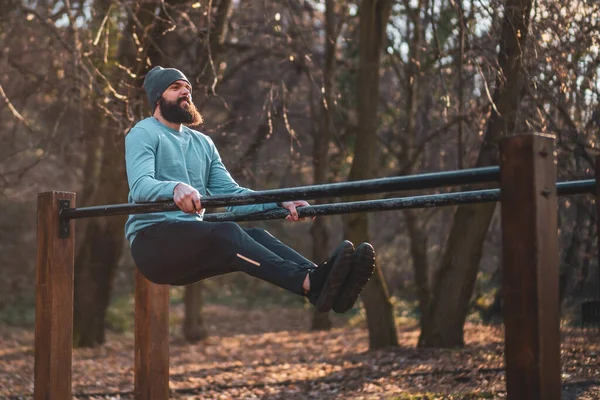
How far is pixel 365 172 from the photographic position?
9141 mm

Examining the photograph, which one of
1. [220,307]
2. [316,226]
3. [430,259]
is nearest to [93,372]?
[316,226]

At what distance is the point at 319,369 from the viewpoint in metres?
8.70

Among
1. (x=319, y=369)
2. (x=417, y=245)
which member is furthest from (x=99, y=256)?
(x=417, y=245)

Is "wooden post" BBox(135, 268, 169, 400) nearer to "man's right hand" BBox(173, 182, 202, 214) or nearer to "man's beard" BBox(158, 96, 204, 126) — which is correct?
"man's beard" BBox(158, 96, 204, 126)

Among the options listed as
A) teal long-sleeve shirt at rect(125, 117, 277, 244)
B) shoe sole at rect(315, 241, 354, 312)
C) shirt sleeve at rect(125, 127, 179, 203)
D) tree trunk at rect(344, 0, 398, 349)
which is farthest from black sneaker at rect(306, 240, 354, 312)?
tree trunk at rect(344, 0, 398, 349)

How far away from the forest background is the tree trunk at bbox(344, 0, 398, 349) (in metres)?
0.02

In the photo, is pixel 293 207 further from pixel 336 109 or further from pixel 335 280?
pixel 336 109

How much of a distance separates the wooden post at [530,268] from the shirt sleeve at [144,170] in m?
1.53

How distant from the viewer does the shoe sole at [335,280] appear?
10.5ft

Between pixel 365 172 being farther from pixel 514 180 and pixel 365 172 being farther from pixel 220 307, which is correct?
pixel 220 307

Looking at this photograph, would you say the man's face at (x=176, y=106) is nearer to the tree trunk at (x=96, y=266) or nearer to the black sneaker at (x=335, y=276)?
the black sneaker at (x=335, y=276)

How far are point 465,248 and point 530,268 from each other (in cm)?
604

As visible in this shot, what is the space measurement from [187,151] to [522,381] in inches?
87.2

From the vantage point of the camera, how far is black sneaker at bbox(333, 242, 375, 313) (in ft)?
10.6
